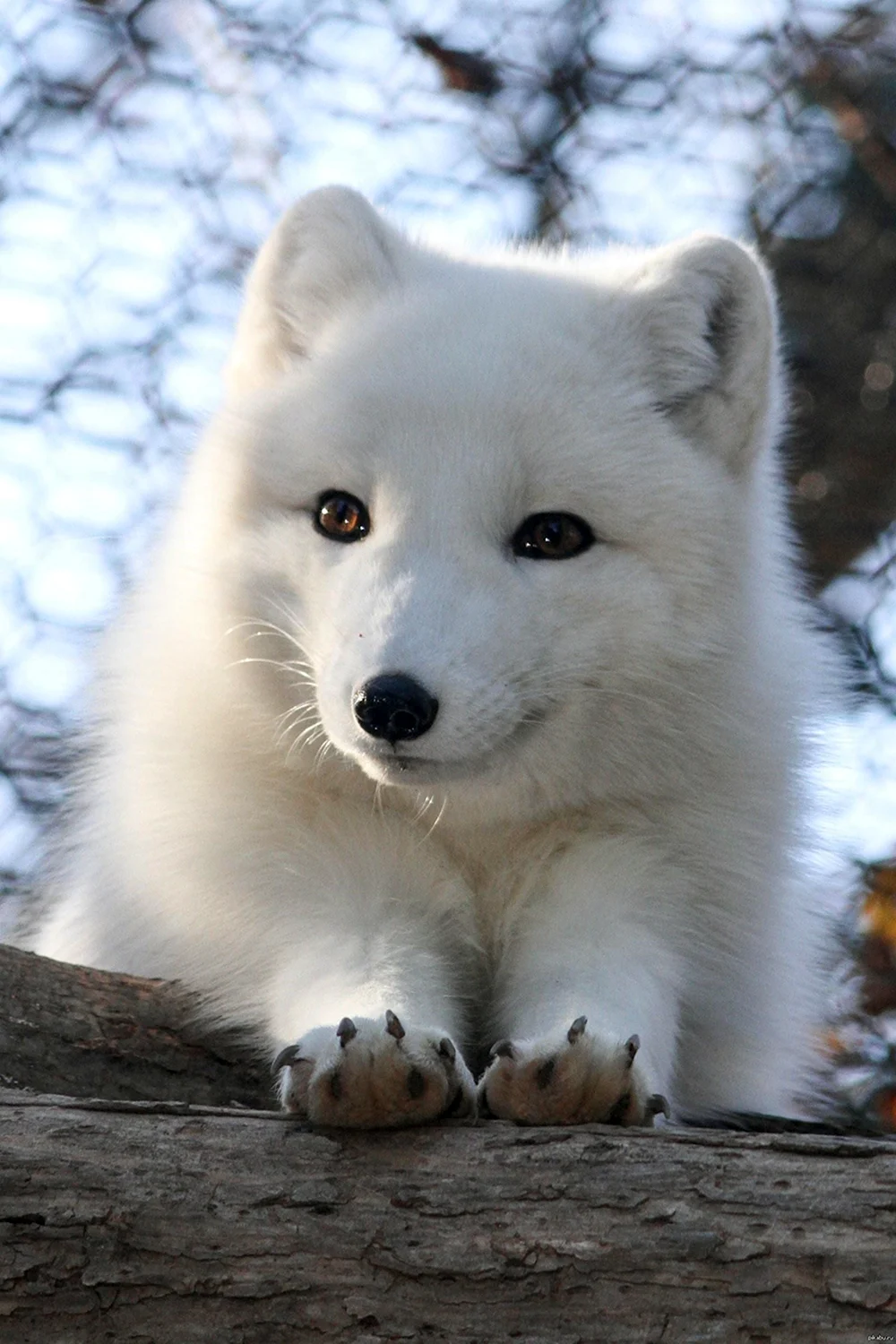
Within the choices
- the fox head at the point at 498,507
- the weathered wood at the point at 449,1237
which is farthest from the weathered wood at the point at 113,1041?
the weathered wood at the point at 449,1237

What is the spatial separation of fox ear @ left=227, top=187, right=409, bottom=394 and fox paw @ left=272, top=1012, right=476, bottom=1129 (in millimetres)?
1168

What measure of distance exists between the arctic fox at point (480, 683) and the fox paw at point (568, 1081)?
3.4 inches

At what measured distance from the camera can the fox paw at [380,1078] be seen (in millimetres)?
1563

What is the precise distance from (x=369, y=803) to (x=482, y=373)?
0.59 metres

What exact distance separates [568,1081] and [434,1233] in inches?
8.6

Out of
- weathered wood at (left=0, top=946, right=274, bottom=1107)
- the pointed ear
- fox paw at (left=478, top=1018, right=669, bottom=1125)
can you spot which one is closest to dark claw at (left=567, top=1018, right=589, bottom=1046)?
fox paw at (left=478, top=1018, right=669, bottom=1125)

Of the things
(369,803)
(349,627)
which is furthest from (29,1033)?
(349,627)

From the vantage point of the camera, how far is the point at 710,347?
2287 millimetres

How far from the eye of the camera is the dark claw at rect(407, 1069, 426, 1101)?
1.57 meters

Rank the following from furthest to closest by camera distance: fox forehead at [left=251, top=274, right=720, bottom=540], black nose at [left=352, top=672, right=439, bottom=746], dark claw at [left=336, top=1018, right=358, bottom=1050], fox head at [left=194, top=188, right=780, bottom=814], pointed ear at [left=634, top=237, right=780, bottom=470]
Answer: pointed ear at [left=634, top=237, right=780, bottom=470] → fox forehead at [left=251, top=274, right=720, bottom=540] → fox head at [left=194, top=188, right=780, bottom=814] → black nose at [left=352, top=672, right=439, bottom=746] → dark claw at [left=336, top=1018, right=358, bottom=1050]

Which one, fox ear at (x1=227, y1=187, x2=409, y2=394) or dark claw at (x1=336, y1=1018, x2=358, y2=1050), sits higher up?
fox ear at (x1=227, y1=187, x2=409, y2=394)

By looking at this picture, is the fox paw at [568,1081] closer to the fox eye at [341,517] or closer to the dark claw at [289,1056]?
the dark claw at [289,1056]

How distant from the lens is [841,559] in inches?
155

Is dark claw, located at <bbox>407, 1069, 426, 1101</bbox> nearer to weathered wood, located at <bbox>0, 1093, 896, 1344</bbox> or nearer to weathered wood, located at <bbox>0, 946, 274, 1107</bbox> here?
weathered wood, located at <bbox>0, 1093, 896, 1344</bbox>
